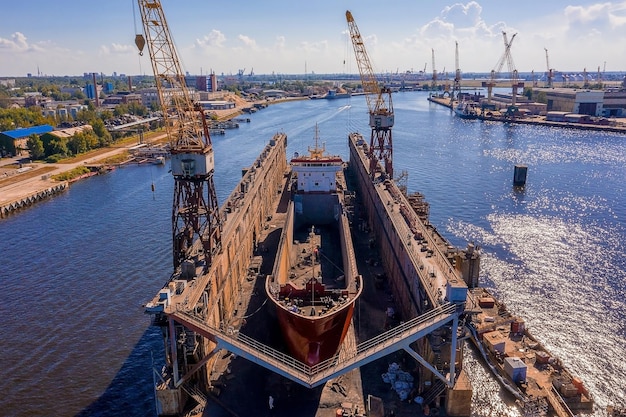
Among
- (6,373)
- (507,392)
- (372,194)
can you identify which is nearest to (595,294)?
(507,392)

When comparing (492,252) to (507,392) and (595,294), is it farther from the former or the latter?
(507,392)

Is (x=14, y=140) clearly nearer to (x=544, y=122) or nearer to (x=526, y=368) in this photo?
(x=526, y=368)

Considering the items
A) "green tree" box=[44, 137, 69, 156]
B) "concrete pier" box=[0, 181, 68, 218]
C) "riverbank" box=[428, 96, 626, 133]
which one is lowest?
"concrete pier" box=[0, 181, 68, 218]

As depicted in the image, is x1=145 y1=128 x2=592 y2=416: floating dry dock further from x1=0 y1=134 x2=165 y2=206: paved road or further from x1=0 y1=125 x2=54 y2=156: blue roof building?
x1=0 y1=125 x2=54 y2=156: blue roof building

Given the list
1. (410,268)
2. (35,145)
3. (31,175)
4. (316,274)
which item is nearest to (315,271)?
(316,274)

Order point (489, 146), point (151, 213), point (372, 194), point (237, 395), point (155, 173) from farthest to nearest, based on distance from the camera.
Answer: point (489, 146), point (155, 173), point (151, 213), point (372, 194), point (237, 395)

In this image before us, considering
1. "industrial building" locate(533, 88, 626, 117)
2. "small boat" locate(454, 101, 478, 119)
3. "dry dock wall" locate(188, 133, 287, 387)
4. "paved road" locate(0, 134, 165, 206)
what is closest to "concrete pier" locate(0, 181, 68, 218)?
"paved road" locate(0, 134, 165, 206)

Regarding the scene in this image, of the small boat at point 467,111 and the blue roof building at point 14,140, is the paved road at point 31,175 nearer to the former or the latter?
the blue roof building at point 14,140
